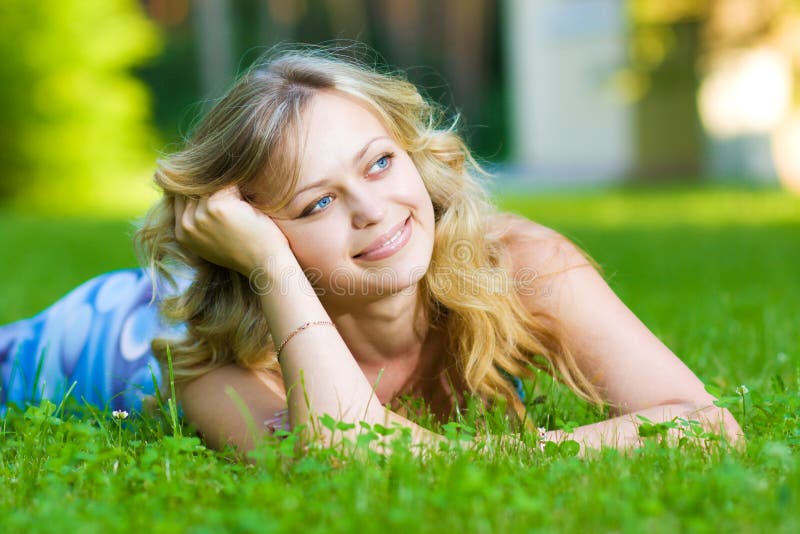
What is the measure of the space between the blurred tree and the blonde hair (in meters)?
12.7

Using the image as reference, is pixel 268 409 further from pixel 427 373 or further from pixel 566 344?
pixel 566 344

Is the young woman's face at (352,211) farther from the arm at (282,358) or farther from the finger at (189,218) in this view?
the finger at (189,218)

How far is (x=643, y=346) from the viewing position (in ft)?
9.04

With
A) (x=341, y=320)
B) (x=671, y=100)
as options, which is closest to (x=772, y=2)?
(x=671, y=100)

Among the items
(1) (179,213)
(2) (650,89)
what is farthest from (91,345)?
(2) (650,89)

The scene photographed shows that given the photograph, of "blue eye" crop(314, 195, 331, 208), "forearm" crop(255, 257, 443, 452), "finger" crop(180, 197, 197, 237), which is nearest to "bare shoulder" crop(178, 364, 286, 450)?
"forearm" crop(255, 257, 443, 452)

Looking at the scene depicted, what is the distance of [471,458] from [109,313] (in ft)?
6.57

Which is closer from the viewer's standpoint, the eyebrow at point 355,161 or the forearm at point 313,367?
the forearm at point 313,367

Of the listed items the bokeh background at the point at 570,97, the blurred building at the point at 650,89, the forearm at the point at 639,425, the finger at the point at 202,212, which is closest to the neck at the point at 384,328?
the finger at the point at 202,212

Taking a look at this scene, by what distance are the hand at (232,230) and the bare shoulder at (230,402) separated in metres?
0.32

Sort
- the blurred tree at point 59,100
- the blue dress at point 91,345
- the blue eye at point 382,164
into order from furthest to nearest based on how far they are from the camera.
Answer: the blurred tree at point 59,100, the blue dress at point 91,345, the blue eye at point 382,164

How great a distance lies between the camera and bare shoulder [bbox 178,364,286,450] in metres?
2.70

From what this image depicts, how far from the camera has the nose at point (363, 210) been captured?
2.65 m

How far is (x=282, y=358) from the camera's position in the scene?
2.61m
